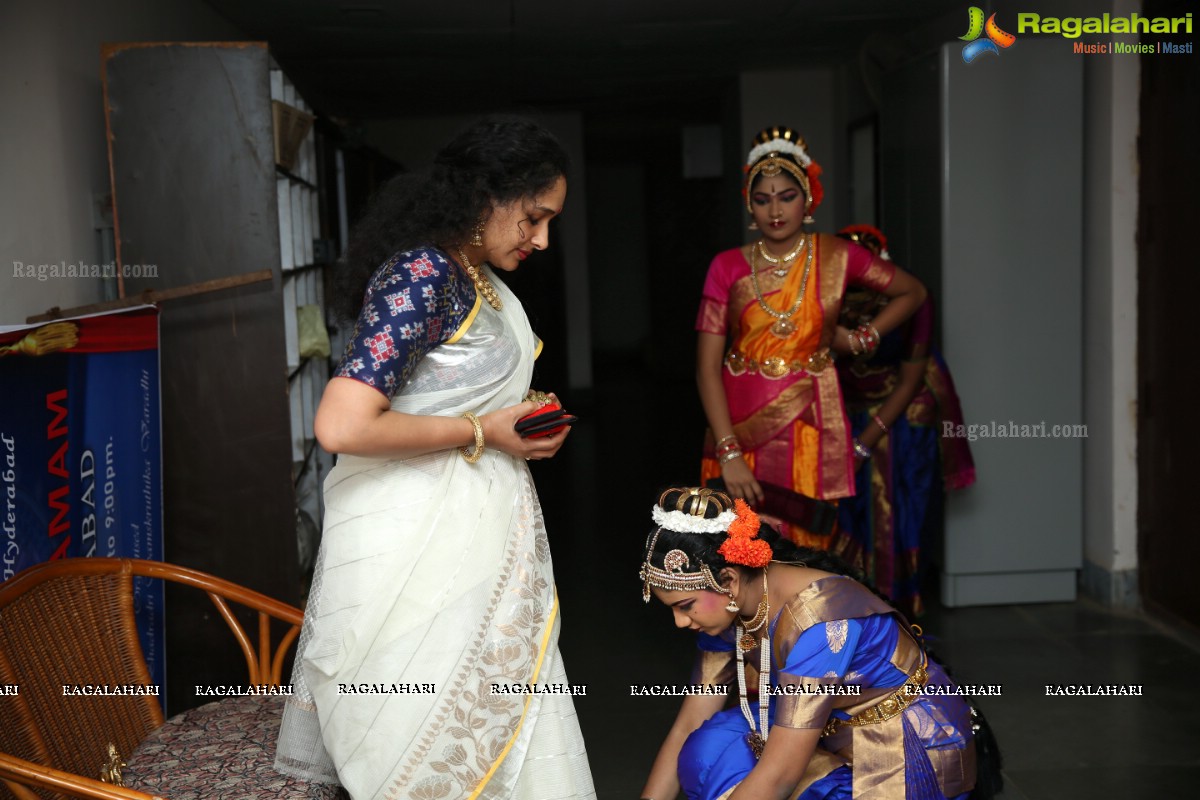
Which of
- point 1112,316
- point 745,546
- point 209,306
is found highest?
point 209,306

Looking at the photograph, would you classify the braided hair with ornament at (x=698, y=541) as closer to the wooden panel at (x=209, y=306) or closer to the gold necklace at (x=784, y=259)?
the gold necklace at (x=784, y=259)

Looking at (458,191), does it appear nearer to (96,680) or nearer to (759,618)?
(759,618)

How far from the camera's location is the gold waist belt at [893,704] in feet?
6.09

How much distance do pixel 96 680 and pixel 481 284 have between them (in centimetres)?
99

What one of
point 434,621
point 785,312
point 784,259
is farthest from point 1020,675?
point 434,621

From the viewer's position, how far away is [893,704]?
1.86m

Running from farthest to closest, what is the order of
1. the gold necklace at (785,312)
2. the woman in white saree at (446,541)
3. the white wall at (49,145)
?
the gold necklace at (785,312) < the white wall at (49,145) < the woman in white saree at (446,541)

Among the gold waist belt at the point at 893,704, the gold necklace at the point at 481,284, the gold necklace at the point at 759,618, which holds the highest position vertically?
the gold necklace at the point at 481,284

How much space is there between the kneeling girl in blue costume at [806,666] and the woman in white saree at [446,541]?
0.28 meters

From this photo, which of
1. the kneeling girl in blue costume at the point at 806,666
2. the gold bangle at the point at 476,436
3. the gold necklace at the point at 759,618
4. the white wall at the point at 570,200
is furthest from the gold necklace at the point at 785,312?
the white wall at the point at 570,200

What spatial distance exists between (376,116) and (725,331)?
6593 mm

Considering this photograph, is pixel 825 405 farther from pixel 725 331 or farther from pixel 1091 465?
pixel 1091 465

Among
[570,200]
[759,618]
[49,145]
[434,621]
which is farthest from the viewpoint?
[570,200]

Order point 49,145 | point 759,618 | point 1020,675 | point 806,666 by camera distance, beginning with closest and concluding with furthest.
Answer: point 806,666
point 759,618
point 49,145
point 1020,675
